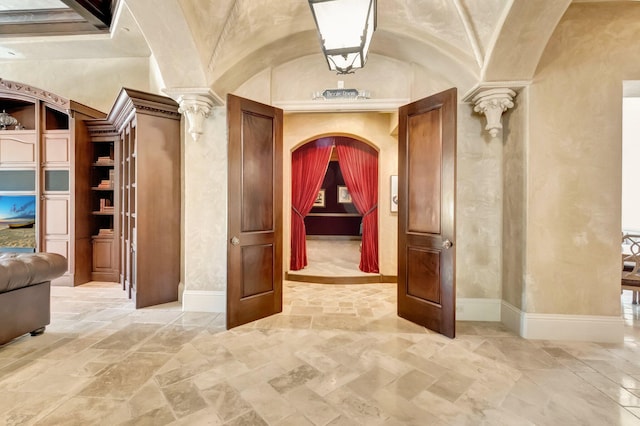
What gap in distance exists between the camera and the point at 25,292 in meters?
2.49

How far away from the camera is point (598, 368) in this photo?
2168 millimetres

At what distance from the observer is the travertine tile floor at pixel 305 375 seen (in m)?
1.65

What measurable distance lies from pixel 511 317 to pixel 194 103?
423 centimetres

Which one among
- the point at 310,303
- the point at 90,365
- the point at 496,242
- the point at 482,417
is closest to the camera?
the point at 482,417

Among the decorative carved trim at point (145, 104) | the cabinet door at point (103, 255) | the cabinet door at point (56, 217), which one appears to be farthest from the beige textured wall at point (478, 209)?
the cabinet door at point (56, 217)

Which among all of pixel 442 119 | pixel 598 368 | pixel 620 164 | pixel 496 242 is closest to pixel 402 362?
pixel 598 368

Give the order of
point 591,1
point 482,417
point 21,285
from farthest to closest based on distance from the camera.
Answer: point 591,1 → point 21,285 → point 482,417

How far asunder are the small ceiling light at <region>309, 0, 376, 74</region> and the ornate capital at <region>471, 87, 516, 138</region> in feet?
5.49

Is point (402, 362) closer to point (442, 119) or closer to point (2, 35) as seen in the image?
point (442, 119)

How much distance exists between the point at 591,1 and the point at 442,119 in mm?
1752

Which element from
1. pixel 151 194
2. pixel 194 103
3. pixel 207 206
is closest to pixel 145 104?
pixel 194 103

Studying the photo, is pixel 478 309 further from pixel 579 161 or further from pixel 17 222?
pixel 17 222

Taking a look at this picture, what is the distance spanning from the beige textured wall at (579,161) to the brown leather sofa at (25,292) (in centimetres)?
478

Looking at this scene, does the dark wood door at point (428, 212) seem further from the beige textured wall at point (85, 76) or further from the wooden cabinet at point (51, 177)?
the wooden cabinet at point (51, 177)
